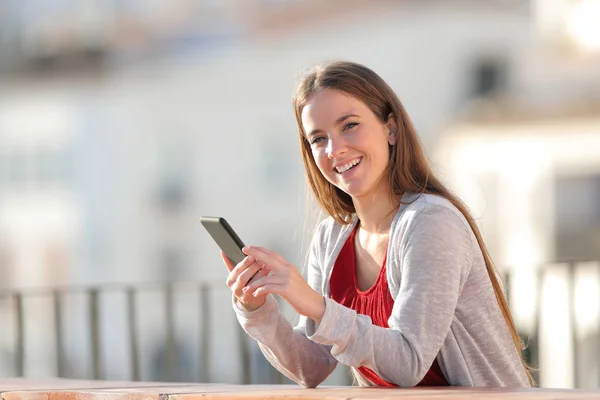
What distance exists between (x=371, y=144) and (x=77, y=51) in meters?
44.3

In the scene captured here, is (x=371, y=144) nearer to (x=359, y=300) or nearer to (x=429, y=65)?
(x=359, y=300)

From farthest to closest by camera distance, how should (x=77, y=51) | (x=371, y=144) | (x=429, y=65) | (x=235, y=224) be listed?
(x=77, y=51), (x=235, y=224), (x=429, y=65), (x=371, y=144)

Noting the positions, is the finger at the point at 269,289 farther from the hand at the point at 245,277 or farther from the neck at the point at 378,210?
the neck at the point at 378,210

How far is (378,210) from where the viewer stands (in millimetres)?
3648

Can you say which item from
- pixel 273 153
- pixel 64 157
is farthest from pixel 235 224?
pixel 64 157

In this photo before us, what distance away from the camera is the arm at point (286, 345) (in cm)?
356

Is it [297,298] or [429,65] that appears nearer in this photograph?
[297,298]

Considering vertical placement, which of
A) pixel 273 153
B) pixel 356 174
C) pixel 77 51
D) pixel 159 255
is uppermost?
pixel 77 51

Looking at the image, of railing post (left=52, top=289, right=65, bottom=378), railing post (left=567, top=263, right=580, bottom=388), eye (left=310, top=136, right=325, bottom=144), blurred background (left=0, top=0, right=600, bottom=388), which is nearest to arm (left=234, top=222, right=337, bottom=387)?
eye (left=310, top=136, right=325, bottom=144)

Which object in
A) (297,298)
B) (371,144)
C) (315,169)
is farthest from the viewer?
(315,169)

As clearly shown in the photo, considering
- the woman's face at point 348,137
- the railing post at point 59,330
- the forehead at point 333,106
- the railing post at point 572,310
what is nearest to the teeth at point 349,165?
the woman's face at point 348,137

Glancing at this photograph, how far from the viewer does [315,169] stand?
3805 millimetres

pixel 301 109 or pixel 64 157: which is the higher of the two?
pixel 64 157

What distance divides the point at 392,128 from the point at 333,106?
0.57 ft
